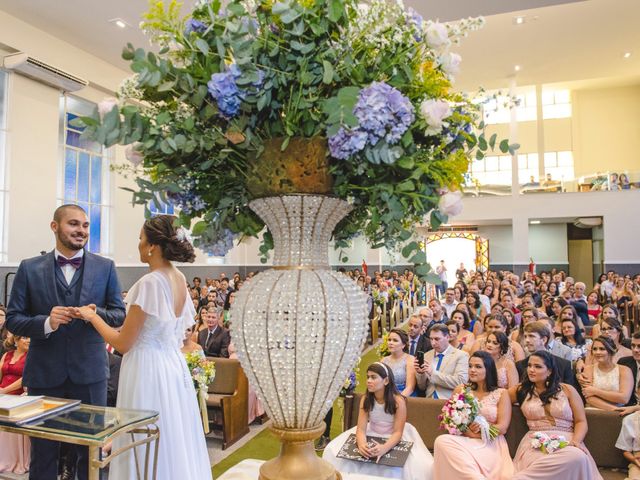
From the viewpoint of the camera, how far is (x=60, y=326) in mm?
2682

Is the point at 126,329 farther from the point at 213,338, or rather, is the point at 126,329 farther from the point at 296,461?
the point at 213,338

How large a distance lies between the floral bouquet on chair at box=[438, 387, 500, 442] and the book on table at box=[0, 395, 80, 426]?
2.77 meters

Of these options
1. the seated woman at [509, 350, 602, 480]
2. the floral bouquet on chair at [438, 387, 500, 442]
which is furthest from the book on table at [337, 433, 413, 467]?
the seated woman at [509, 350, 602, 480]

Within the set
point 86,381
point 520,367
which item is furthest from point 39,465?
point 520,367

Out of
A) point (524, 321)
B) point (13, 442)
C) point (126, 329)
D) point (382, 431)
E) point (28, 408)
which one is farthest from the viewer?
point (524, 321)

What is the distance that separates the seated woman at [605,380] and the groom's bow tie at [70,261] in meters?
4.37

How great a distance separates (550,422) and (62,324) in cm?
337

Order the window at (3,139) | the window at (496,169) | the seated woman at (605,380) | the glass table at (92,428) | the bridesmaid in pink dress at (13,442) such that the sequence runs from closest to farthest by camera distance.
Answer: the glass table at (92,428), the bridesmaid in pink dress at (13,442), the seated woman at (605,380), the window at (3,139), the window at (496,169)

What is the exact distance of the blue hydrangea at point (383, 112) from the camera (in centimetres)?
106

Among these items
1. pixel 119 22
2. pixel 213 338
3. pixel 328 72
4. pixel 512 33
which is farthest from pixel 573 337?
pixel 512 33

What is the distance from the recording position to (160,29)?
1.15 meters

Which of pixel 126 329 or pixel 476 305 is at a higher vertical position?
pixel 126 329

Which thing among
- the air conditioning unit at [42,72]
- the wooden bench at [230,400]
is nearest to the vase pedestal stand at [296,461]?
the wooden bench at [230,400]

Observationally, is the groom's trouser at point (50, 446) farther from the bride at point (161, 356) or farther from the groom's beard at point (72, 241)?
the groom's beard at point (72, 241)
